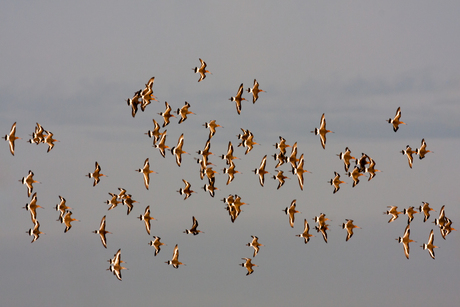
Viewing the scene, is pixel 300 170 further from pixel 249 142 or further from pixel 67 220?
pixel 67 220

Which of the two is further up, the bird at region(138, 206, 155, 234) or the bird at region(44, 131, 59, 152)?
the bird at region(44, 131, 59, 152)

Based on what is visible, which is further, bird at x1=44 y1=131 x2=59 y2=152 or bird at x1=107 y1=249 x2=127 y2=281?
bird at x1=107 y1=249 x2=127 y2=281

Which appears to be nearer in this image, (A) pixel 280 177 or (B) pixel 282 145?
(A) pixel 280 177

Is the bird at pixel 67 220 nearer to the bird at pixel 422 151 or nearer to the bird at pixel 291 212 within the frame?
the bird at pixel 291 212

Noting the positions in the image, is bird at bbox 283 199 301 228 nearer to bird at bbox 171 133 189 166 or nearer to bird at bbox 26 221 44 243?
bird at bbox 171 133 189 166

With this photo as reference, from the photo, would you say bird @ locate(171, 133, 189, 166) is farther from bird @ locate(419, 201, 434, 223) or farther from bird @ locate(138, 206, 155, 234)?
bird @ locate(419, 201, 434, 223)

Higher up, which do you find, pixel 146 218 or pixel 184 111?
pixel 184 111

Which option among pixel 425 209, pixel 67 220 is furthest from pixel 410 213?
pixel 67 220

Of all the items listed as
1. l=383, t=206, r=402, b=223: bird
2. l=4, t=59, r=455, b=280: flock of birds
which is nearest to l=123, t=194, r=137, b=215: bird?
l=4, t=59, r=455, b=280: flock of birds

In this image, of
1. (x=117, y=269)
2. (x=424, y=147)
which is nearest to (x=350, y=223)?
(x=424, y=147)

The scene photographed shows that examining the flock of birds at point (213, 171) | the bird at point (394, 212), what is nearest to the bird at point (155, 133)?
the flock of birds at point (213, 171)

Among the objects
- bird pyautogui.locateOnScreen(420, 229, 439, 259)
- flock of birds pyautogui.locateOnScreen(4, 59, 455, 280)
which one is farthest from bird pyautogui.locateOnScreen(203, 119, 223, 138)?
bird pyautogui.locateOnScreen(420, 229, 439, 259)

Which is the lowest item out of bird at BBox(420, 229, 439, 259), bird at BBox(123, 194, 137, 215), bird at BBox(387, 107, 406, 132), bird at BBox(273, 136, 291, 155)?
bird at BBox(420, 229, 439, 259)

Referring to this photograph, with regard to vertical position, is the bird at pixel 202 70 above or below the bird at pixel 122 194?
above
